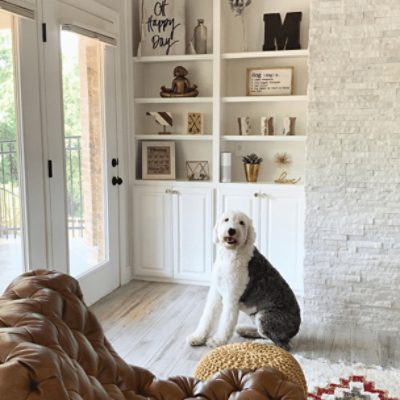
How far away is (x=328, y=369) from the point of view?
Answer: 288 centimetres

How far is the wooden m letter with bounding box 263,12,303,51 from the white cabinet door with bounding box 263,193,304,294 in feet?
3.91

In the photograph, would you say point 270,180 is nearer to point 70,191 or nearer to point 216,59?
point 216,59

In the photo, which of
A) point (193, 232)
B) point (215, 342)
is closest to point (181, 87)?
point (193, 232)

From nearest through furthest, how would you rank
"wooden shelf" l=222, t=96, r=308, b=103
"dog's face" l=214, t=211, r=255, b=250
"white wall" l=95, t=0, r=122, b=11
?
"dog's face" l=214, t=211, r=255, b=250, "white wall" l=95, t=0, r=122, b=11, "wooden shelf" l=222, t=96, r=308, b=103

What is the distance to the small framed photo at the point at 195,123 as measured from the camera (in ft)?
14.5

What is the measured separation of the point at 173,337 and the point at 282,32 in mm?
2499

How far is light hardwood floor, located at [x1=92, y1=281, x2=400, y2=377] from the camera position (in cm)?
304

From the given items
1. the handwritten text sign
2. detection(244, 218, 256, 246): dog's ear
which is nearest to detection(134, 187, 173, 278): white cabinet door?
the handwritten text sign

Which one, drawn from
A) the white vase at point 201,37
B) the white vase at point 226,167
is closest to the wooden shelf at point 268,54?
the white vase at point 201,37

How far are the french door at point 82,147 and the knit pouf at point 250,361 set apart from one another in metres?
1.57

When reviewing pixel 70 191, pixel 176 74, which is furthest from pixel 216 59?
pixel 70 191

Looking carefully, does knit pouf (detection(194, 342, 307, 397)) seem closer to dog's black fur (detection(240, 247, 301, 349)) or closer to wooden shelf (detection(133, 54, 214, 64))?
dog's black fur (detection(240, 247, 301, 349))

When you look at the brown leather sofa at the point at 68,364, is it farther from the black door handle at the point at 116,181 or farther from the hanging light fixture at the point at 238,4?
Result: the hanging light fixture at the point at 238,4

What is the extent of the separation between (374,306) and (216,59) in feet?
7.42
